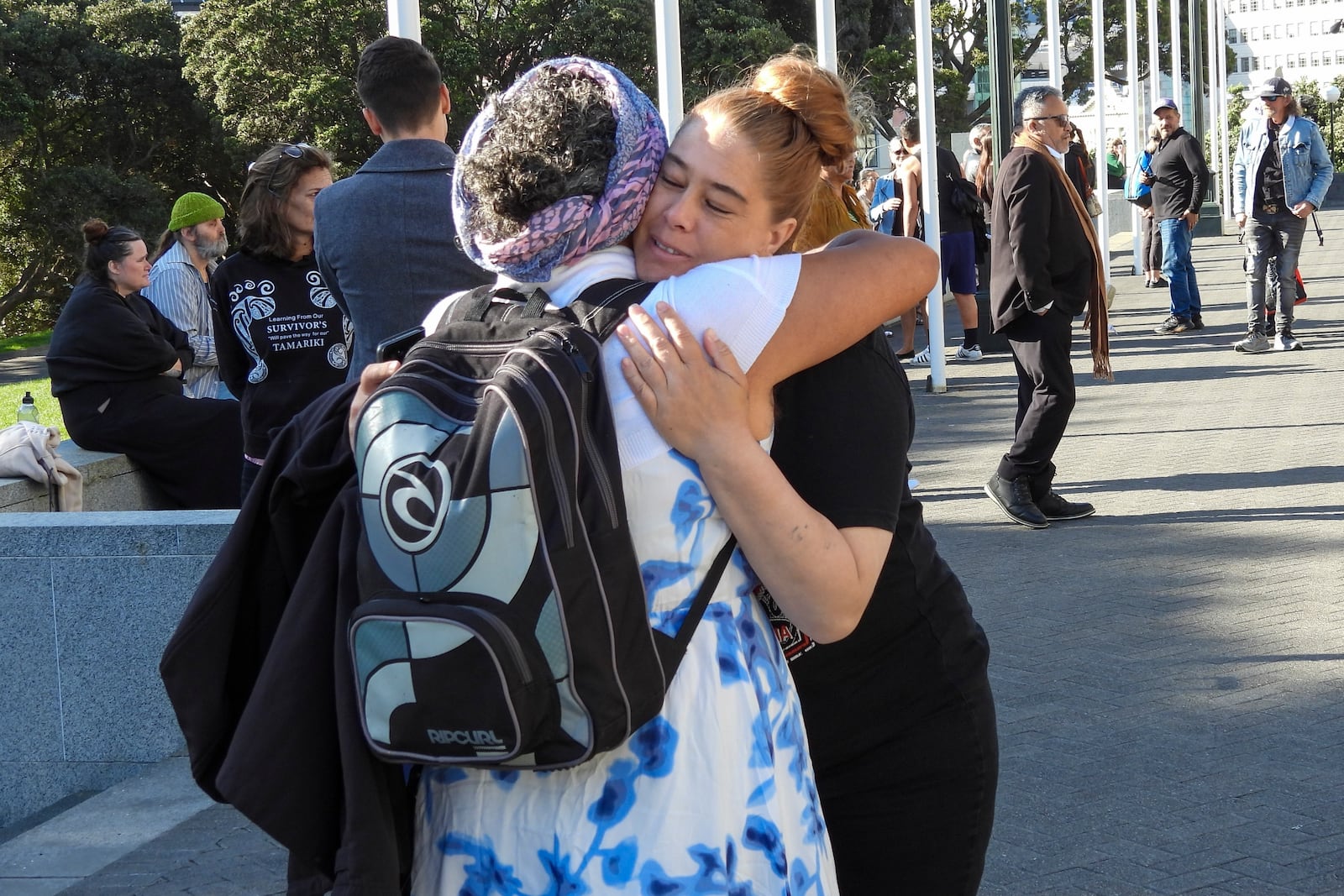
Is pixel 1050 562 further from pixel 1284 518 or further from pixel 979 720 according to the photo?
pixel 979 720

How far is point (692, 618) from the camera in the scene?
1.70 metres

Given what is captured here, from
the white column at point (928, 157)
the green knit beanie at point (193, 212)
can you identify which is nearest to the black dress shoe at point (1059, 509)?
the white column at point (928, 157)

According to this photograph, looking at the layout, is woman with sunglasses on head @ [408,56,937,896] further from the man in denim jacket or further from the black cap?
the black cap

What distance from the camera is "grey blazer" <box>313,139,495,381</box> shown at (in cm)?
429

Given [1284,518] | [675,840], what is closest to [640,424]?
[675,840]

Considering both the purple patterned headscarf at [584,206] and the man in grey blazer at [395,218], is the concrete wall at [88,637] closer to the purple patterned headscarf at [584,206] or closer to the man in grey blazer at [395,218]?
the man in grey blazer at [395,218]

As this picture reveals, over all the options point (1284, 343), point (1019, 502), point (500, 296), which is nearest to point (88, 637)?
point (500, 296)

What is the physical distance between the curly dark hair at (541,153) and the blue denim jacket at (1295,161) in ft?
39.5

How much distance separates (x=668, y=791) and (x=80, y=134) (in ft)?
123

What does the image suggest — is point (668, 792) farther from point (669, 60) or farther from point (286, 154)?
point (669, 60)

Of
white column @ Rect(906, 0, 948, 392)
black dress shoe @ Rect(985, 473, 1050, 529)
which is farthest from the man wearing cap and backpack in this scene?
black dress shoe @ Rect(985, 473, 1050, 529)

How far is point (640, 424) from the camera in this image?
169cm

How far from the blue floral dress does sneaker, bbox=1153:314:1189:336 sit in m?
14.5

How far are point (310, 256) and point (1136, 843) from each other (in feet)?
11.2
